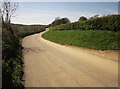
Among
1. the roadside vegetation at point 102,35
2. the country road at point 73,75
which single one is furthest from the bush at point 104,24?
the country road at point 73,75

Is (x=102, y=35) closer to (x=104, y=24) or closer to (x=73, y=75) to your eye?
(x=104, y=24)

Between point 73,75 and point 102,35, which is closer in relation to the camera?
point 73,75

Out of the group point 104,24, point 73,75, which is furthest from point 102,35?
point 73,75

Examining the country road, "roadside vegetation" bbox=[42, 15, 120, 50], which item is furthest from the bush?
the country road

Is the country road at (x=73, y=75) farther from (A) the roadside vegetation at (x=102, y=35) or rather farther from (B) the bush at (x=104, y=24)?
(B) the bush at (x=104, y=24)

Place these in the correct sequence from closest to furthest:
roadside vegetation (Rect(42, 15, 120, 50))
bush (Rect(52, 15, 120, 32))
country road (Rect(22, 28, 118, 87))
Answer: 1. country road (Rect(22, 28, 118, 87))
2. roadside vegetation (Rect(42, 15, 120, 50))
3. bush (Rect(52, 15, 120, 32))

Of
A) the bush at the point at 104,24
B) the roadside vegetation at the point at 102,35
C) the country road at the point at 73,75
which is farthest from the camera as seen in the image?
the bush at the point at 104,24

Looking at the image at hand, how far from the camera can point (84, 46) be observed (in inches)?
942

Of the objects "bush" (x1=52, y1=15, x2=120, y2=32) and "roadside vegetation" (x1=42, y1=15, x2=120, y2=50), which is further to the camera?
"bush" (x1=52, y1=15, x2=120, y2=32)

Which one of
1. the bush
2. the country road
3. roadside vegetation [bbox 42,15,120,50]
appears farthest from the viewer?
the bush

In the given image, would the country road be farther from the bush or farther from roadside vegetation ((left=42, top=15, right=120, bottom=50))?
the bush

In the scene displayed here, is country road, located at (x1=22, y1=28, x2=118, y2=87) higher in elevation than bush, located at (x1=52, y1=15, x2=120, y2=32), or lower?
lower

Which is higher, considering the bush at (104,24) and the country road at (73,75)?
the bush at (104,24)

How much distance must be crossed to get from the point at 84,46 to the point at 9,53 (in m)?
10.1
